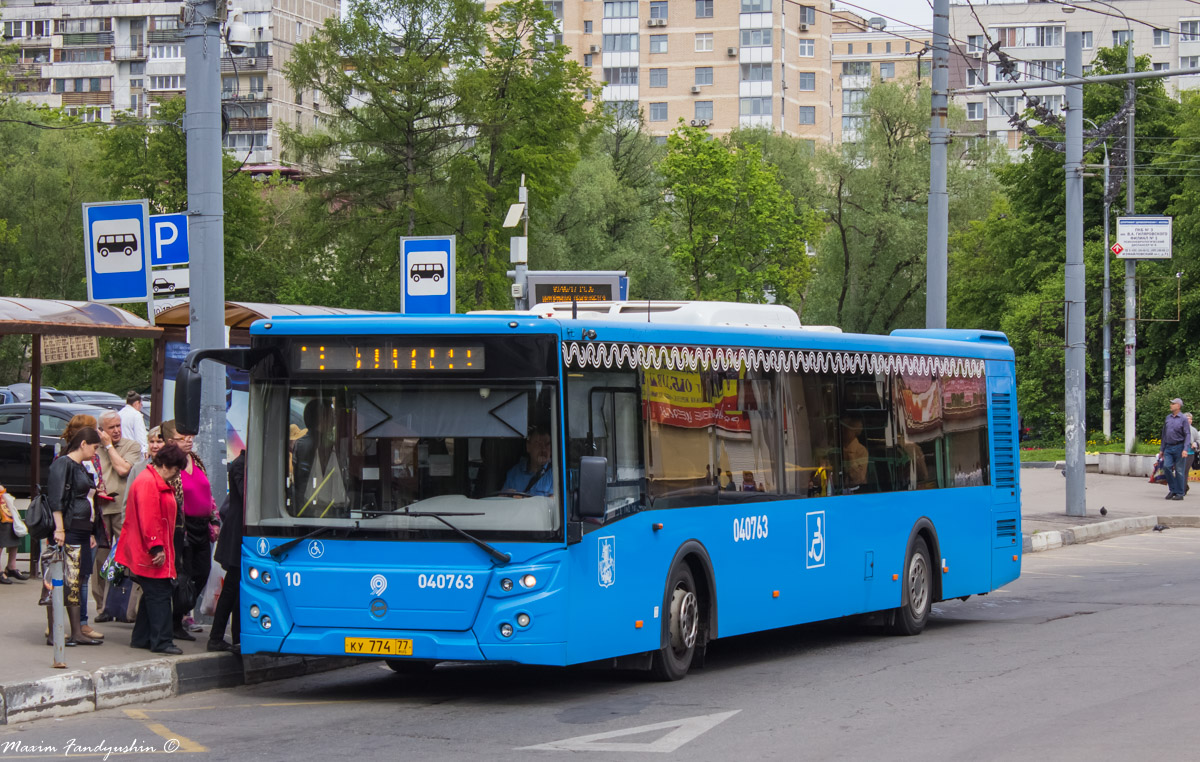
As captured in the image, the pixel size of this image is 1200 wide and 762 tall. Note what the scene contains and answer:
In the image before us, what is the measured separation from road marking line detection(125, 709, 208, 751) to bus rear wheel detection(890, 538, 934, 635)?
7.48m

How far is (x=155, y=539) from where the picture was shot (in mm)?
11406

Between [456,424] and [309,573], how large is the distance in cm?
145

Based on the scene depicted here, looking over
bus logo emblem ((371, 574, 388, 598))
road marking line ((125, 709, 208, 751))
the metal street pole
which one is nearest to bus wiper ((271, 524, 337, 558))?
bus logo emblem ((371, 574, 388, 598))

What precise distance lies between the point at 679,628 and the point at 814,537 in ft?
7.44

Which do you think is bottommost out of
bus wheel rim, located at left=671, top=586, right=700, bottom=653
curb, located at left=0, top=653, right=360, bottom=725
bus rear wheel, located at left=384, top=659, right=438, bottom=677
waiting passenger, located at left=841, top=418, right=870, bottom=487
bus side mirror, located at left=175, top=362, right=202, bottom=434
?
bus rear wheel, located at left=384, top=659, right=438, bottom=677

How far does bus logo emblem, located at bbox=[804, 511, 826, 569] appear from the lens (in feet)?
43.5

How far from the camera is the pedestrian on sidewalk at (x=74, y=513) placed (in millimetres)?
11750

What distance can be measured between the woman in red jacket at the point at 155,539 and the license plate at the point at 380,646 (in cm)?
186

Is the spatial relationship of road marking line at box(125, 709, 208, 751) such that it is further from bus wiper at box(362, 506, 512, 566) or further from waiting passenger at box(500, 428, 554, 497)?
waiting passenger at box(500, 428, 554, 497)

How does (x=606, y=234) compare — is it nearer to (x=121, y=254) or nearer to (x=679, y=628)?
(x=121, y=254)

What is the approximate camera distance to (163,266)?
43.1ft

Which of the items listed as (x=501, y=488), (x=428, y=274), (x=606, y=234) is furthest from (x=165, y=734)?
(x=606, y=234)

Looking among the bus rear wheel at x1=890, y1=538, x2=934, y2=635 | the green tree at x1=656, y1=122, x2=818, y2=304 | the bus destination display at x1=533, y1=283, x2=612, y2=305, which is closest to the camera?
the bus rear wheel at x1=890, y1=538, x2=934, y2=635

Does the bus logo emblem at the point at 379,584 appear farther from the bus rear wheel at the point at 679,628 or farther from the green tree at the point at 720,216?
the green tree at the point at 720,216
